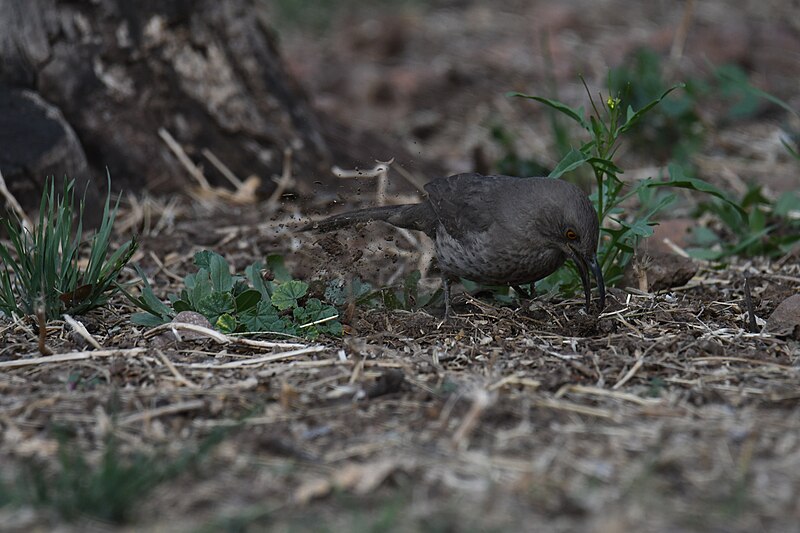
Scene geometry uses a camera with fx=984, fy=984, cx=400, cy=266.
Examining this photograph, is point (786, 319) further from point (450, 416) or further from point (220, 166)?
point (220, 166)

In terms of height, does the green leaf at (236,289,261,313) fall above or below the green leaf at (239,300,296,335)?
above

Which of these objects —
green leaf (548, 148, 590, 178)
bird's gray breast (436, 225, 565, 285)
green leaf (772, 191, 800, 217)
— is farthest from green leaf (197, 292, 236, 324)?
green leaf (772, 191, 800, 217)

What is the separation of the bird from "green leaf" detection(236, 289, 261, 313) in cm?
83

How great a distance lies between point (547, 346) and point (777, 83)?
18.7ft

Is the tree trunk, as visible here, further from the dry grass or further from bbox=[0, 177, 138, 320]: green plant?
the dry grass

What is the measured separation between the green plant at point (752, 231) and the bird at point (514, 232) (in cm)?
112

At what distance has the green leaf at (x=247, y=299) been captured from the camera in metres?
4.05

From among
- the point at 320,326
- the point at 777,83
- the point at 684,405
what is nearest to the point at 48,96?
the point at 320,326

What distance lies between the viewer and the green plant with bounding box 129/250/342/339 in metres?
4.01

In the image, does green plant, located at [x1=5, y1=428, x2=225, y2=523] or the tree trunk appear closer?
green plant, located at [x1=5, y1=428, x2=225, y2=523]

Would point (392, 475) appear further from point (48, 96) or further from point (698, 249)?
point (48, 96)

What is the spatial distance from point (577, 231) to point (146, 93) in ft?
10.2

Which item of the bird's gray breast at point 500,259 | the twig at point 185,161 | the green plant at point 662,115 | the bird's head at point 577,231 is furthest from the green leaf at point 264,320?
the green plant at point 662,115

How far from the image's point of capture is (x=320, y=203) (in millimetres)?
6059
